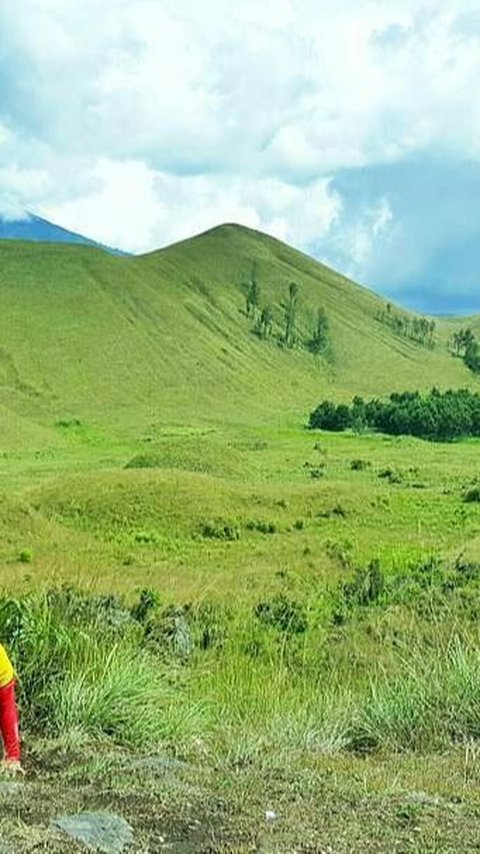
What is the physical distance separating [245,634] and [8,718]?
6.42 meters

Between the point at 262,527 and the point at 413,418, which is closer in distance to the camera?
the point at 262,527

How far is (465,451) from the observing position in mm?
103625

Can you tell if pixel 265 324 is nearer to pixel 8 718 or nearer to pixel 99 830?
pixel 8 718

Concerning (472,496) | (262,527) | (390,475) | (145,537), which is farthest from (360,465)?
(145,537)

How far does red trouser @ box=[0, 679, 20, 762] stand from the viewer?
7.23m

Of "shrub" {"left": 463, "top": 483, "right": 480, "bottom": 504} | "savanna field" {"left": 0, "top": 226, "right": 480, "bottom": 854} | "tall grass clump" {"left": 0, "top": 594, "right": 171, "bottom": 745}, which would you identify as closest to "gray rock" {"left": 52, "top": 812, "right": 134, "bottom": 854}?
"savanna field" {"left": 0, "top": 226, "right": 480, "bottom": 854}

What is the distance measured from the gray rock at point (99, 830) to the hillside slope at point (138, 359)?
12273 centimetres

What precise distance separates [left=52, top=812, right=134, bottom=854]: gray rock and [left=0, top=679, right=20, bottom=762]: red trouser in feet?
4.25

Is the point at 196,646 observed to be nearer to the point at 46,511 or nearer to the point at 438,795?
the point at 438,795

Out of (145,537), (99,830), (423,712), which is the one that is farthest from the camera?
(145,537)

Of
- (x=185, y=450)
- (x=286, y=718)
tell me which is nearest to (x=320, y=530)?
(x=185, y=450)

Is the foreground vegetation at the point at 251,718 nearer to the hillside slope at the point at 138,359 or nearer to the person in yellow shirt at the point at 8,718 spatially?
the person in yellow shirt at the point at 8,718

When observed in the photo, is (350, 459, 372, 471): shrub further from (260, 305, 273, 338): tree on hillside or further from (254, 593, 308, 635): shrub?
(260, 305, 273, 338): tree on hillside

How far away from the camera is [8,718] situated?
23.8 feet
